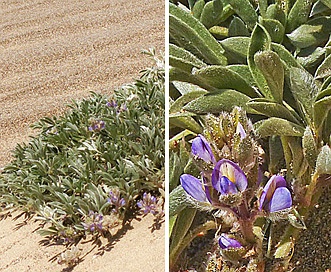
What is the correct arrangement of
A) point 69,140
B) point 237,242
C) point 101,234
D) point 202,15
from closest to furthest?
point 237,242 < point 202,15 < point 101,234 < point 69,140

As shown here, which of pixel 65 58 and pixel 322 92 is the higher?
pixel 322 92

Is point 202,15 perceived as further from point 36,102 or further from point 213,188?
point 36,102

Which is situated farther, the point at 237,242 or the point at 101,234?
Result: the point at 101,234

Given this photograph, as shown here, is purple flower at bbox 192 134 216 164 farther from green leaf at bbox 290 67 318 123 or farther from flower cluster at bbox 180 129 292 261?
green leaf at bbox 290 67 318 123

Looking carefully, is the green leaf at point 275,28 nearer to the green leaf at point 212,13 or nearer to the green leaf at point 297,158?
the green leaf at point 212,13

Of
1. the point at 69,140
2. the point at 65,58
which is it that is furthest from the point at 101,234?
the point at 65,58

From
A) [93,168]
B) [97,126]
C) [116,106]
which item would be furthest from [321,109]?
[116,106]
